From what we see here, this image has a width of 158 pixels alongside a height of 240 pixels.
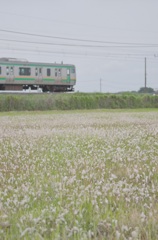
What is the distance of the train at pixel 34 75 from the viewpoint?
4447 centimetres

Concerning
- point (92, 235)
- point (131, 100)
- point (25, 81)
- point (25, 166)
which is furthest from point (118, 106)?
point (92, 235)

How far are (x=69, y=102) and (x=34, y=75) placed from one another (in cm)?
696

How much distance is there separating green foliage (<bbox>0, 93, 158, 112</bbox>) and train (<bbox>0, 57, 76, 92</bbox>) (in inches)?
206

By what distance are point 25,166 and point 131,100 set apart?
42.9 meters

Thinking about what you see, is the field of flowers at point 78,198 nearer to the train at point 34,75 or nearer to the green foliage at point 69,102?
the green foliage at point 69,102

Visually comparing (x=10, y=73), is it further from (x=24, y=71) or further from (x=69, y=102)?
(x=69, y=102)

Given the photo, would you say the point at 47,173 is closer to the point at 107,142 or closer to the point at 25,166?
the point at 25,166

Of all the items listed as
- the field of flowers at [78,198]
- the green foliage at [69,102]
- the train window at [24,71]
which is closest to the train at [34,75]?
the train window at [24,71]

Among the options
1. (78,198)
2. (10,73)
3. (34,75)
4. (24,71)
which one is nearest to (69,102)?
(34,75)

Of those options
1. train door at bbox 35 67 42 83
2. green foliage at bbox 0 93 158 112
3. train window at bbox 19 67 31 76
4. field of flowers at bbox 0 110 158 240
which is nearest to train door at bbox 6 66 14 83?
train window at bbox 19 67 31 76

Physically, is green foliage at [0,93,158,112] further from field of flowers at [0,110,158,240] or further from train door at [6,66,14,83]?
field of flowers at [0,110,158,240]

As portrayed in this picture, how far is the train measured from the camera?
44469mm

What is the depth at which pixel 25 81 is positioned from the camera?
153ft

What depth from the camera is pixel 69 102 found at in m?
42.2
